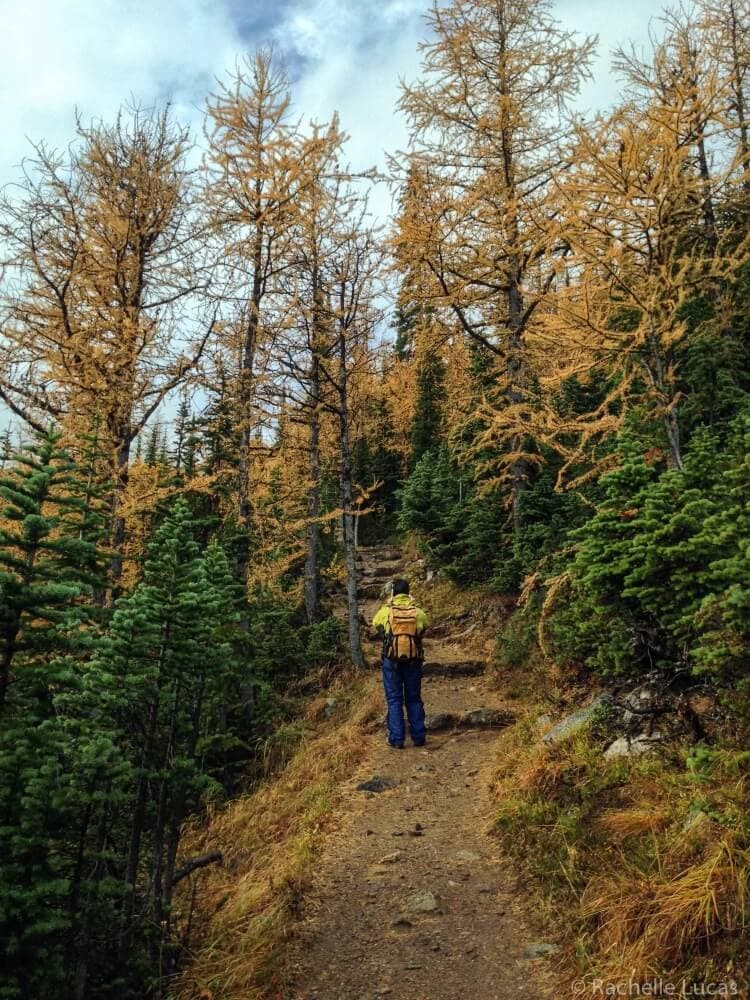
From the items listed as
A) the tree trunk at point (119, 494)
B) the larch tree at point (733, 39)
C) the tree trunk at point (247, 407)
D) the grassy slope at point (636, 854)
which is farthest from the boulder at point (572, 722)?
the larch tree at point (733, 39)

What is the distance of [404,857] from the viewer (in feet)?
17.9

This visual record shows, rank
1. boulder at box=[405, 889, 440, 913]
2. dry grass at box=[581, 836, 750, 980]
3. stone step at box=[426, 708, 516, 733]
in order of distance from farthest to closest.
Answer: stone step at box=[426, 708, 516, 733]
boulder at box=[405, 889, 440, 913]
dry grass at box=[581, 836, 750, 980]

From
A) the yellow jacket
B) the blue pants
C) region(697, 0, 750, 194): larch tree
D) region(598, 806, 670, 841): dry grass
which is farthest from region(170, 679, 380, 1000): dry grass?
region(697, 0, 750, 194): larch tree

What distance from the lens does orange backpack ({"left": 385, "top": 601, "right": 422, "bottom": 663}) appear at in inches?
317

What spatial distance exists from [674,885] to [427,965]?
1759 mm

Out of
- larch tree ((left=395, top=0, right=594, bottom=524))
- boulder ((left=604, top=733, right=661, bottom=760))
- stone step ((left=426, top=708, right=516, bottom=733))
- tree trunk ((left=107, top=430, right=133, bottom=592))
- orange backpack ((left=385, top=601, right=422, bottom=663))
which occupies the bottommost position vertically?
stone step ((left=426, top=708, right=516, bottom=733))

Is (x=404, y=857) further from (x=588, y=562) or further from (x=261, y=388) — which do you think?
(x=261, y=388)

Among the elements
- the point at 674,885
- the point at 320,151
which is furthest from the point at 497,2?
the point at 674,885

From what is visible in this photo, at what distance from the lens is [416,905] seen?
4.61 meters

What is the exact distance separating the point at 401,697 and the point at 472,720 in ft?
4.29

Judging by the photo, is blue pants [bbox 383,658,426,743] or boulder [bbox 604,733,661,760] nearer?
boulder [bbox 604,733,661,760]

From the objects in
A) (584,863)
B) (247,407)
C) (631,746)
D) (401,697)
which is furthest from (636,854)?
(247,407)

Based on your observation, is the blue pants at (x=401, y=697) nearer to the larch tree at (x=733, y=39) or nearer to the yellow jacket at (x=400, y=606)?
the yellow jacket at (x=400, y=606)

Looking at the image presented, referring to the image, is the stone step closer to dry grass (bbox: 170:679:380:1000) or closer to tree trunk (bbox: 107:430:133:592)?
dry grass (bbox: 170:679:380:1000)
